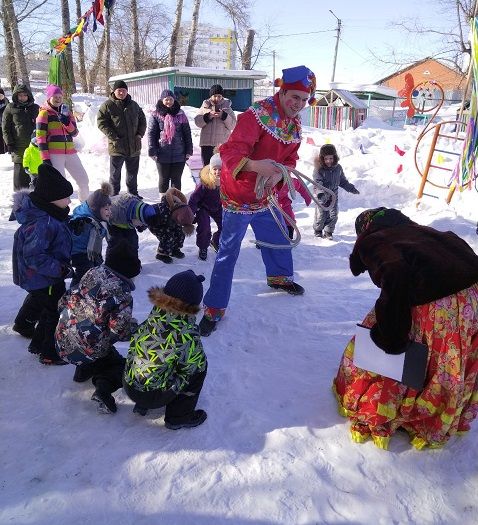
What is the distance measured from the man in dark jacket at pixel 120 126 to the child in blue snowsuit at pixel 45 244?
3894 mm

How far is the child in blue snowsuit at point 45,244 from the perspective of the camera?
9.02 feet

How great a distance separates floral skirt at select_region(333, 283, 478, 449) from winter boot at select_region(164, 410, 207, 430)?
2.58 ft

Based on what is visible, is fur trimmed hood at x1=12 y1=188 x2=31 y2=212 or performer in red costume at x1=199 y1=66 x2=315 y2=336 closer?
fur trimmed hood at x1=12 y1=188 x2=31 y2=212

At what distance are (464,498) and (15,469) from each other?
2.08 meters

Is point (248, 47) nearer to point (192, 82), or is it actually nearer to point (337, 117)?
point (337, 117)

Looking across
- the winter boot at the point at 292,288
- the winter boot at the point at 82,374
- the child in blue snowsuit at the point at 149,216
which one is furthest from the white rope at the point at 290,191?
the winter boot at the point at 82,374

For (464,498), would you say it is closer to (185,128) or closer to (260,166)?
(260,166)

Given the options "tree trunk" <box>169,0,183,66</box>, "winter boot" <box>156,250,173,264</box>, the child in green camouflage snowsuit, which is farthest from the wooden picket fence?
the child in green camouflage snowsuit

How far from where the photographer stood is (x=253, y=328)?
139 inches

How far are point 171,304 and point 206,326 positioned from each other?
128 cm

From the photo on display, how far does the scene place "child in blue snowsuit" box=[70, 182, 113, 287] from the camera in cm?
340

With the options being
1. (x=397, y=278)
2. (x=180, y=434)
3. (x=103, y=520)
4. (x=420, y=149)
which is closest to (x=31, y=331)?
(x=180, y=434)

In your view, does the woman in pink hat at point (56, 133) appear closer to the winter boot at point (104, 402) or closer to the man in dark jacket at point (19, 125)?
the man in dark jacket at point (19, 125)

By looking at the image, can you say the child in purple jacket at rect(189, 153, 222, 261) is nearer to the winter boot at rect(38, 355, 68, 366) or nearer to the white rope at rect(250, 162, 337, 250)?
the white rope at rect(250, 162, 337, 250)
